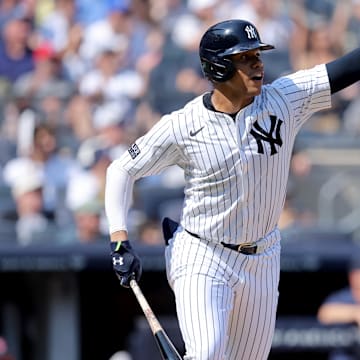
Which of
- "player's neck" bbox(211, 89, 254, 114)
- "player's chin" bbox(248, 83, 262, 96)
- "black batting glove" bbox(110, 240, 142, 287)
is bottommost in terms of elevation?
"black batting glove" bbox(110, 240, 142, 287)

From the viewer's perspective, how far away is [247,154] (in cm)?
470

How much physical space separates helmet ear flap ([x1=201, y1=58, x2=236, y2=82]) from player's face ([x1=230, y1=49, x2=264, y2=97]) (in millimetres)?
20

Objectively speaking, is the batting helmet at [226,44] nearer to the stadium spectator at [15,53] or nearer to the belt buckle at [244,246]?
the belt buckle at [244,246]

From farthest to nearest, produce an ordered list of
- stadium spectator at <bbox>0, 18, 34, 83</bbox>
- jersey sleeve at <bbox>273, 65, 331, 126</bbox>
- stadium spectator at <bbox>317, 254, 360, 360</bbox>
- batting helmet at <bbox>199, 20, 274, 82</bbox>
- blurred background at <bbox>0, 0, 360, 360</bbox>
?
stadium spectator at <bbox>0, 18, 34, 83</bbox>
blurred background at <bbox>0, 0, 360, 360</bbox>
stadium spectator at <bbox>317, 254, 360, 360</bbox>
jersey sleeve at <bbox>273, 65, 331, 126</bbox>
batting helmet at <bbox>199, 20, 274, 82</bbox>

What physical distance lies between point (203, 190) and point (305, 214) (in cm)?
401

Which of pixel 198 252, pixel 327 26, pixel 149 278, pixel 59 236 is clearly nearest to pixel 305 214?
pixel 149 278

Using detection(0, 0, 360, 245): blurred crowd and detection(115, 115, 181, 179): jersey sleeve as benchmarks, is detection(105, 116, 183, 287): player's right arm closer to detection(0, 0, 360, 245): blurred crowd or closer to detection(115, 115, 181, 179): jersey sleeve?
detection(115, 115, 181, 179): jersey sleeve

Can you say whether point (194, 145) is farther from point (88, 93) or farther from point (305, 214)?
point (88, 93)

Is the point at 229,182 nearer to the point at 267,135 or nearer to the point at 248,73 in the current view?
the point at 267,135

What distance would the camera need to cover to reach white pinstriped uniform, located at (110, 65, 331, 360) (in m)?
4.71

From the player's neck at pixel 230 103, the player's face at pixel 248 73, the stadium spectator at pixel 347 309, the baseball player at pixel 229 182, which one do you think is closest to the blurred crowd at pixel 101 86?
the stadium spectator at pixel 347 309

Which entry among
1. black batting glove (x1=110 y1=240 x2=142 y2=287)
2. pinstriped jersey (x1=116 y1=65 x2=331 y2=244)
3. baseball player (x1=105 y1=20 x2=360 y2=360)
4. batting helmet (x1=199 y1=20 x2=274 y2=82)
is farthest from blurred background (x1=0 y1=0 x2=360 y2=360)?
batting helmet (x1=199 y1=20 x2=274 y2=82)

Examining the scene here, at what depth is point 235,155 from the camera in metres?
4.71

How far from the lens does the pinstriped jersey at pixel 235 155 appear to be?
186 inches
